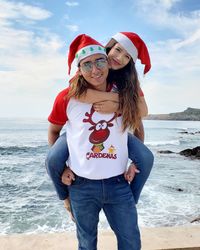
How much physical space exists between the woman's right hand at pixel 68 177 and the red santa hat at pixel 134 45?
73 cm

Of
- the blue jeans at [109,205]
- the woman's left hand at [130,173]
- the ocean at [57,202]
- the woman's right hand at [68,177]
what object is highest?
the woman's left hand at [130,173]

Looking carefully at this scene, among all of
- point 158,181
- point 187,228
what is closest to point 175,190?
point 158,181

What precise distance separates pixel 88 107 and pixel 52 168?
1.28 ft

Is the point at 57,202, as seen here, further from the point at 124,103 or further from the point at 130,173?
the point at 124,103

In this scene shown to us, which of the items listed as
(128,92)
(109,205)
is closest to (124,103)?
(128,92)

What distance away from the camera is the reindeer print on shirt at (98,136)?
187 centimetres

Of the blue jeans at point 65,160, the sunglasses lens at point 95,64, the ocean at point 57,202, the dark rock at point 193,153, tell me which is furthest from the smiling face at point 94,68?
the dark rock at point 193,153

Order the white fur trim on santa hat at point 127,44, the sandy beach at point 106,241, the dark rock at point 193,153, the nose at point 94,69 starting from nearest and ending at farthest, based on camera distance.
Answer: the nose at point 94,69
the white fur trim on santa hat at point 127,44
the sandy beach at point 106,241
the dark rock at point 193,153

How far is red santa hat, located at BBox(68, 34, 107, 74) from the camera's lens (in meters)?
1.88

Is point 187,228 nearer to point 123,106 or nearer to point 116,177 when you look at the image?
point 116,177

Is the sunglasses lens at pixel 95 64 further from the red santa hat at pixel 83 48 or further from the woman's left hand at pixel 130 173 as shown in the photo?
the woman's left hand at pixel 130 173

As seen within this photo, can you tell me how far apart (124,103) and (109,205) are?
0.56 m

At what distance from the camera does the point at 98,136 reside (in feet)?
6.15

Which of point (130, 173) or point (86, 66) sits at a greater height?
point (86, 66)
